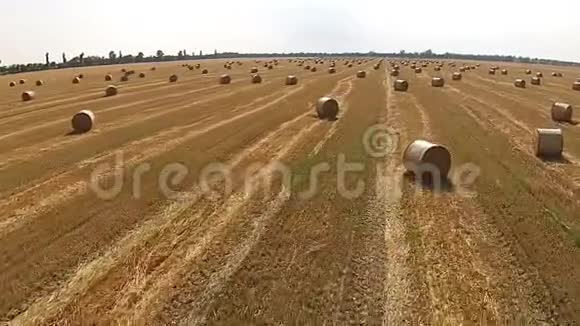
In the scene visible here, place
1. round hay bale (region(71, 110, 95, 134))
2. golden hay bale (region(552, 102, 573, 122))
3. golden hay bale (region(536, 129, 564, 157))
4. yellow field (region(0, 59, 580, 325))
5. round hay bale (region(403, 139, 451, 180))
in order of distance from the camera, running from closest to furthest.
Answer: yellow field (region(0, 59, 580, 325))
round hay bale (region(403, 139, 451, 180))
golden hay bale (region(536, 129, 564, 157))
round hay bale (region(71, 110, 95, 134))
golden hay bale (region(552, 102, 573, 122))

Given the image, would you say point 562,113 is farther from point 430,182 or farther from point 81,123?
point 81,123

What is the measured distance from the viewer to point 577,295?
7.00 meters

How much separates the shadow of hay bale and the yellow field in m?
0.18

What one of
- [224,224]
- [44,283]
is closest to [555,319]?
[224,224]

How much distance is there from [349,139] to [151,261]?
10.4 metres

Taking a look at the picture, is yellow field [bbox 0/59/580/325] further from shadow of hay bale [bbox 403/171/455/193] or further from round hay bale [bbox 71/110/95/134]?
round hay bale [bbox 71/110/95/134]

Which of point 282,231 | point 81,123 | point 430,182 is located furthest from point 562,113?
point 81,123

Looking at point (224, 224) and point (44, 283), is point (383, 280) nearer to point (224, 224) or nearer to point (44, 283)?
point (224, 224)

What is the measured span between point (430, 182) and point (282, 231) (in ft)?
15.7

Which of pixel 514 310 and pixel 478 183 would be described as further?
pixel 478 183

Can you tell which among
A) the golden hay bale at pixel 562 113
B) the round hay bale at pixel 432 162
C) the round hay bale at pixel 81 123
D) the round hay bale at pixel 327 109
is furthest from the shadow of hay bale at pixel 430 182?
the round hay bale at pixel 81 123

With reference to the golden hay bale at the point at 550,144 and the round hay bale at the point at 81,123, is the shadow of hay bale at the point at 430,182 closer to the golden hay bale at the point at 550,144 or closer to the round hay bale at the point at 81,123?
the golden hay bale at the point at 550,144

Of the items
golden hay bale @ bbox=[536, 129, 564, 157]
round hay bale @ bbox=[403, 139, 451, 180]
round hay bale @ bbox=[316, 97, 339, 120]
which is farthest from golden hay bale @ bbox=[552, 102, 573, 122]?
round hay bale @ bbox=[403, 139, 451, 180]

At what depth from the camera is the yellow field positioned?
6.92 meters
